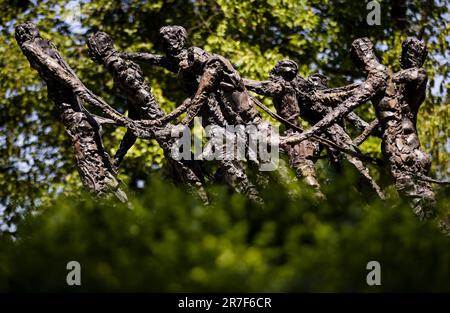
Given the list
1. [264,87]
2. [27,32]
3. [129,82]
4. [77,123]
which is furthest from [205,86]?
[27,32]

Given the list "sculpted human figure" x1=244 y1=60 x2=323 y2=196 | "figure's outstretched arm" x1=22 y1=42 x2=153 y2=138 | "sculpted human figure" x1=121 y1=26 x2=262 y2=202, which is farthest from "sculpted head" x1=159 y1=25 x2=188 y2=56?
"figure's outstretched arm" x1=22 y1=42 x2=153 y2=138

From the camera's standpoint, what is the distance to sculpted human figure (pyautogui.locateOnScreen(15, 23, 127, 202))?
11.3 m

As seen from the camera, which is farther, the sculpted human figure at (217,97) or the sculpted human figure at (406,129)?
the sculpted human figure at (217,97)

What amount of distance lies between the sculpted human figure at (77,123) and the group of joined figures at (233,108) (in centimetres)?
1

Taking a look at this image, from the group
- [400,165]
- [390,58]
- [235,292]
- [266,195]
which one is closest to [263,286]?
[235,292]

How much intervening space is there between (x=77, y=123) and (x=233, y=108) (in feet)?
5.54

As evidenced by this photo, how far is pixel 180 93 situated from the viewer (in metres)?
19.6

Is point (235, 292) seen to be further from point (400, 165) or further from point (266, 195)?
point (400, 165)

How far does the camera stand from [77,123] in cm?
1133

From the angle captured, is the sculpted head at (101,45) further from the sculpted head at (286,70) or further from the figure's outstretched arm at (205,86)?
the sculpted head at (286,70)

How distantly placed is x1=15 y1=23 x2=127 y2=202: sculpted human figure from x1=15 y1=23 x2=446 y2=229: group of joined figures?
0.01 m

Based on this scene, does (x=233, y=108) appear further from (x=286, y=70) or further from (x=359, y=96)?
(x=359, y=96)

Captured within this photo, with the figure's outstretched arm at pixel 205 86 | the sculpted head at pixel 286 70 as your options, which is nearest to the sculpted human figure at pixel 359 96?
the figure's outstretched arm at pixel 205 86

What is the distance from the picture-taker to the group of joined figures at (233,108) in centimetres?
1098
